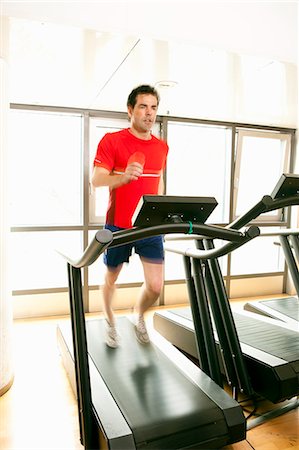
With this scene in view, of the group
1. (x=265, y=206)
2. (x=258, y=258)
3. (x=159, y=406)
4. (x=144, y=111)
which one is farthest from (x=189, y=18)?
(x=258, y=258)

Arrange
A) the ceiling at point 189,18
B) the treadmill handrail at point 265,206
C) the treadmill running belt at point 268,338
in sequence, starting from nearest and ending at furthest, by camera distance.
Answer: the treadmill handrail at point 265,206
the ceiling at point 189,18
the treadmill running belt at point 268,338

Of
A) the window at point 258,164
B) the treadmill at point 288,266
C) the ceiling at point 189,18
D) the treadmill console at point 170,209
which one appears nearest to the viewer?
the treadmill console at point 170,209

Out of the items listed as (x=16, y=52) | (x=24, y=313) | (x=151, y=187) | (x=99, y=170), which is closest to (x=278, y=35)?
(x=151, y=187)

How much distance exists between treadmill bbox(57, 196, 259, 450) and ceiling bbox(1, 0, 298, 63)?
3.74ft

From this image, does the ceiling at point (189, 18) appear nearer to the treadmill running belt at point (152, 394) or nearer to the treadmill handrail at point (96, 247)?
the treadmill handrail at point (96, 247)

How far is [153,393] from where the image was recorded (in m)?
1.90

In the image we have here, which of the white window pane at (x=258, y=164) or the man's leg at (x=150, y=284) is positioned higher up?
the white window pane at (x=258, y=164)

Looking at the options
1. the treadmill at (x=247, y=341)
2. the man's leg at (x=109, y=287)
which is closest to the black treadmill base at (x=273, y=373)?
the treadmill at (x=247, y=341)

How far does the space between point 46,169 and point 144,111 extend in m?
2.05

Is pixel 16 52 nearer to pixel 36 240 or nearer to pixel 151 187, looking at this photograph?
pixel 151 187

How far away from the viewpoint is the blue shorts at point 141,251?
2324 mm

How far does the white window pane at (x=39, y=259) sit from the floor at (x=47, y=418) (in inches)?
48.0

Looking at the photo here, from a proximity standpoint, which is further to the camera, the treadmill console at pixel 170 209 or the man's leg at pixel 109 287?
the man's leg at pixel 109 287

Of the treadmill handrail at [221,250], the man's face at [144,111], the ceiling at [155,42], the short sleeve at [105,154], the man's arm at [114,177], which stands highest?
the ceiling at [155,42]
